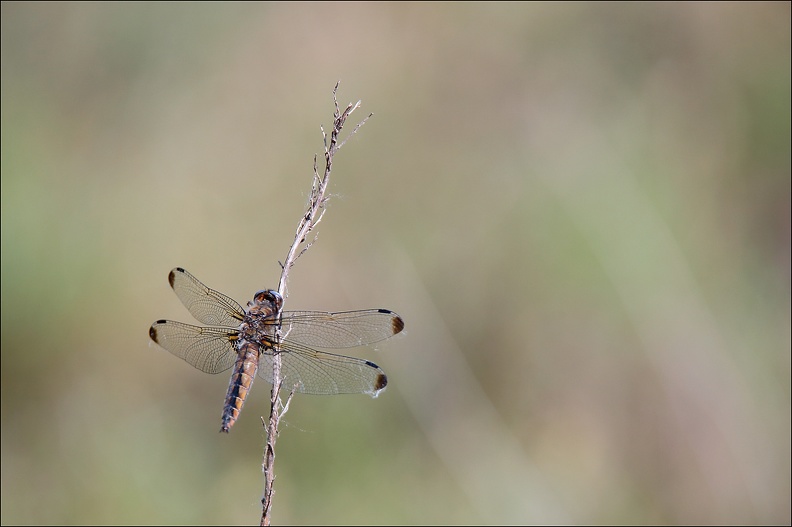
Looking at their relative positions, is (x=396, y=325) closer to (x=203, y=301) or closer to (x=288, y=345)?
(x=288, y=345)

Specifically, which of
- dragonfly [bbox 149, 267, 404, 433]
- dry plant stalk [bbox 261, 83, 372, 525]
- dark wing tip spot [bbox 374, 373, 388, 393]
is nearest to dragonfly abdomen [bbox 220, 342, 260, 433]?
dragonfly [bbox 149, 267, 404, 433]

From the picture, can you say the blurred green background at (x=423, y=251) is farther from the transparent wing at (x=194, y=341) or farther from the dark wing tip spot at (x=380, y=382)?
the dark wing tip spot at (x=380, y=382)

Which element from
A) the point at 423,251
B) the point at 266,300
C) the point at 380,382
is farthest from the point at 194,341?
the point at 423,251

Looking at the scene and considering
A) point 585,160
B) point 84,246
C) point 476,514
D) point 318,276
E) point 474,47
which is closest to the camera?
point 476,514

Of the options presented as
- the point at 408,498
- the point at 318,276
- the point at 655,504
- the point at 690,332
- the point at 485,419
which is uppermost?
the point at 318,276

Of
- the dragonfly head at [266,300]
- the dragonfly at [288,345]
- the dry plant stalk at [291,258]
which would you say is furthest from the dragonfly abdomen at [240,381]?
the dry plant stalk at [291,258]

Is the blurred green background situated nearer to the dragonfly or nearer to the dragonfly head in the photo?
the dragonfly

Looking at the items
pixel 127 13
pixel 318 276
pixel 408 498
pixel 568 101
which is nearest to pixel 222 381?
pixel 318 276

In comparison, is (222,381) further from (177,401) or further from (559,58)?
(559,58)
